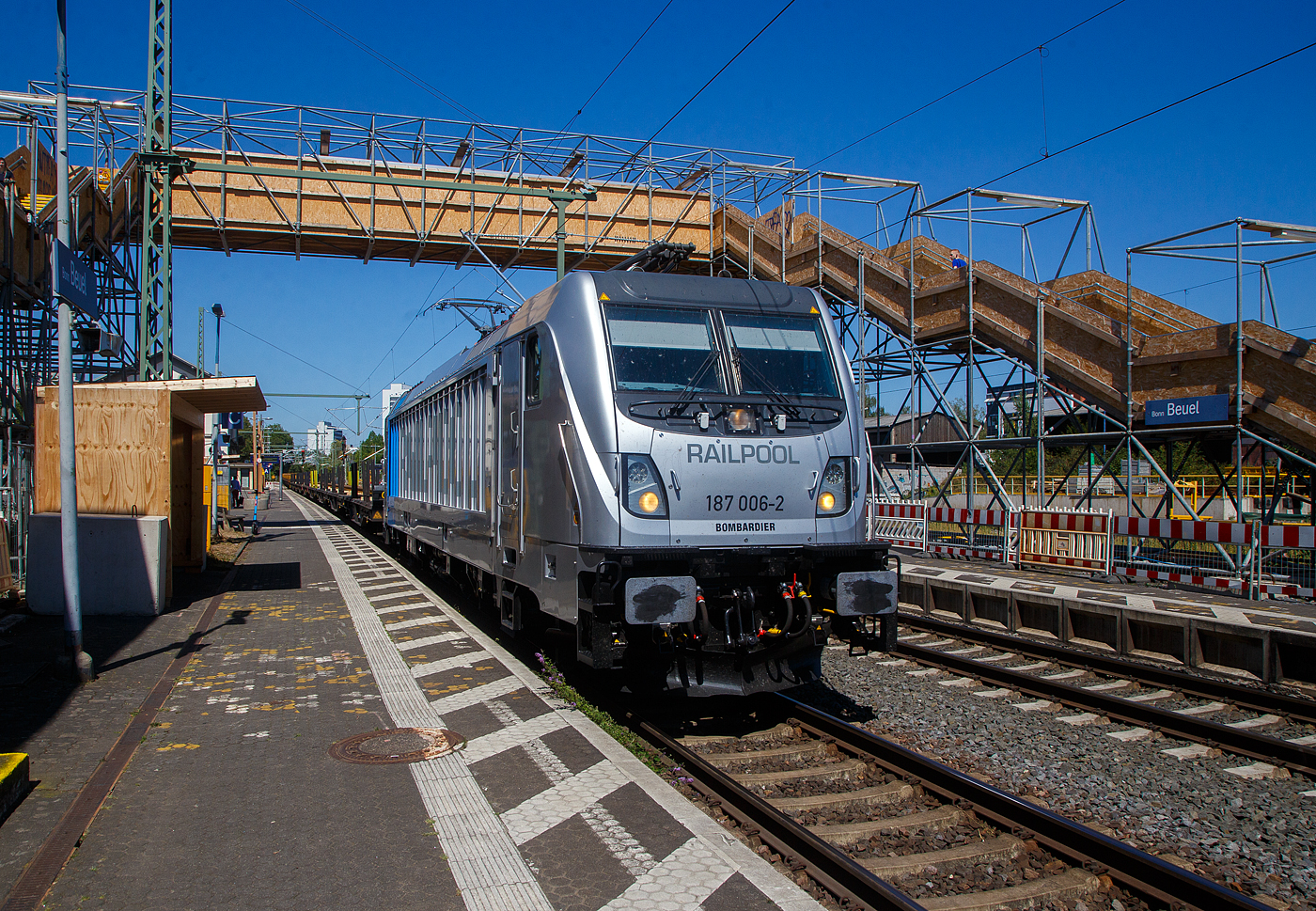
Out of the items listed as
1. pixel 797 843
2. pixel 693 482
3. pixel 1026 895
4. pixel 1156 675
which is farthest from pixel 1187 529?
pixel 797 843

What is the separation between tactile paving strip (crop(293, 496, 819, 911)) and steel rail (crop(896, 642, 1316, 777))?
4.03 meters

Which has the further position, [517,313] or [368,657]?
[368,657]

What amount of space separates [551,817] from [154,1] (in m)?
14.0

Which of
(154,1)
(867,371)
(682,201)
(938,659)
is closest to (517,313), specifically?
(938,659)

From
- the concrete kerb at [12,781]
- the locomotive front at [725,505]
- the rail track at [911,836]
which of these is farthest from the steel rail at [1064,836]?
the concrete kerb at [12,781]

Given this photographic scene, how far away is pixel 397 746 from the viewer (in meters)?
6.13

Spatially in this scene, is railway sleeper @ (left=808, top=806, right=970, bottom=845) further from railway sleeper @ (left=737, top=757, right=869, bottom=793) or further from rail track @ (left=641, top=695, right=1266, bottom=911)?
railway sleeper @ (left=737, top=757, right=869, bottom=793)

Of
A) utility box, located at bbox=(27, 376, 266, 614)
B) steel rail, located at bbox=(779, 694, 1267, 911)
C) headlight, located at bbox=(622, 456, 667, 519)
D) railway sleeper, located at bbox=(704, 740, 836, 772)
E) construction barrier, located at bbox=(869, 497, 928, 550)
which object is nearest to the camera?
steel rail, located at bbox=(779, 694, 1267, 911)

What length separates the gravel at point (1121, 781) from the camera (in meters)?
4.61

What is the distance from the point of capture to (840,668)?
8.82m

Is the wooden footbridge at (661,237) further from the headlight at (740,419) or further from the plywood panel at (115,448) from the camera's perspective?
the headlight at (740,419)

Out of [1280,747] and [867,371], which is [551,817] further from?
[867,371]

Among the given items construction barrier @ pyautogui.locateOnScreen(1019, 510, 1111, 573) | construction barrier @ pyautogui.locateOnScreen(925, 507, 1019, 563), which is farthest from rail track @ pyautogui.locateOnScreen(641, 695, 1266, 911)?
construction barrier @ pyautogui.locateOnScreen(925, 507, 1019, 563)

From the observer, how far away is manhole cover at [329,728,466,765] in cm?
585
